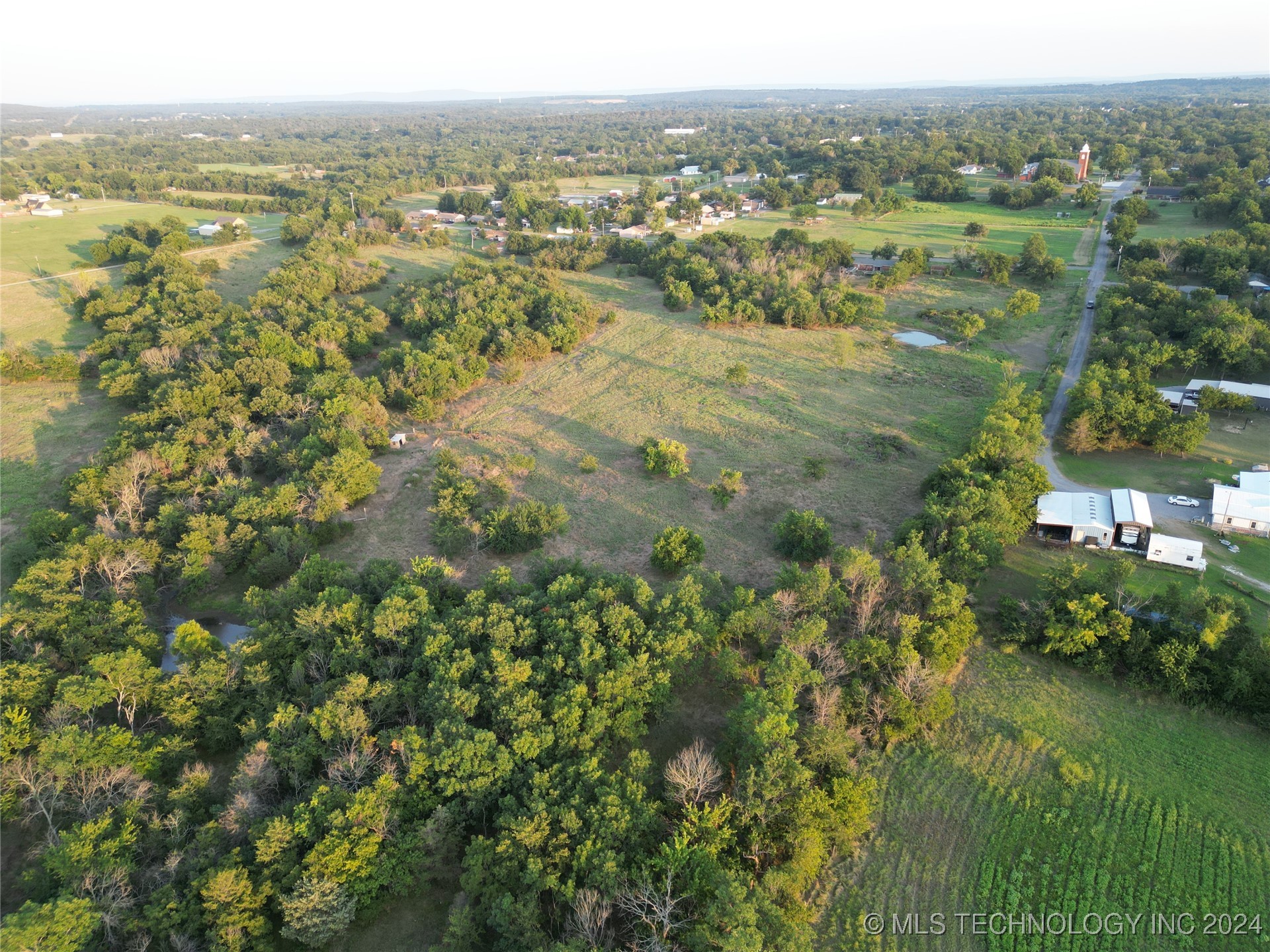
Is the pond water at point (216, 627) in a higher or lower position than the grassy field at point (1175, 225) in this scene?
lower

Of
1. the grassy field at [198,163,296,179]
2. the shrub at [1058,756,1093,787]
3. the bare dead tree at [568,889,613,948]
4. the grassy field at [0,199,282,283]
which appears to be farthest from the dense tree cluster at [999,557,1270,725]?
the grassy field at [198,163,296,179]

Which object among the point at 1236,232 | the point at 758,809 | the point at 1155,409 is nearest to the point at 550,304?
the point at 1155,409

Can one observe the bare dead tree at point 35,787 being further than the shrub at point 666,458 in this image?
No

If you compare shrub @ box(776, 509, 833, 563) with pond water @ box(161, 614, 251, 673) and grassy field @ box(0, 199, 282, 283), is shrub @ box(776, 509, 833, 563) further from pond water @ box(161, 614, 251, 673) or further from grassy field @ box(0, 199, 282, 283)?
grassy field @ box(0, 199, 282, 283)

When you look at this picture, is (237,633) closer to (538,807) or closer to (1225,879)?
(538,807)

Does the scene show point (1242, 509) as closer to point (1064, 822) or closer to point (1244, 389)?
point (1244, 389)

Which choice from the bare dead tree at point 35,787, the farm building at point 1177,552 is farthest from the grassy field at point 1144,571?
the bare dead tree at point 35,787

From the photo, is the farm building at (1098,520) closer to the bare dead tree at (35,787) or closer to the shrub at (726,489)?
the shrub at (726,489)

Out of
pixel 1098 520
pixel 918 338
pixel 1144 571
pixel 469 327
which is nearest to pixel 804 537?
pixel 1098 520
